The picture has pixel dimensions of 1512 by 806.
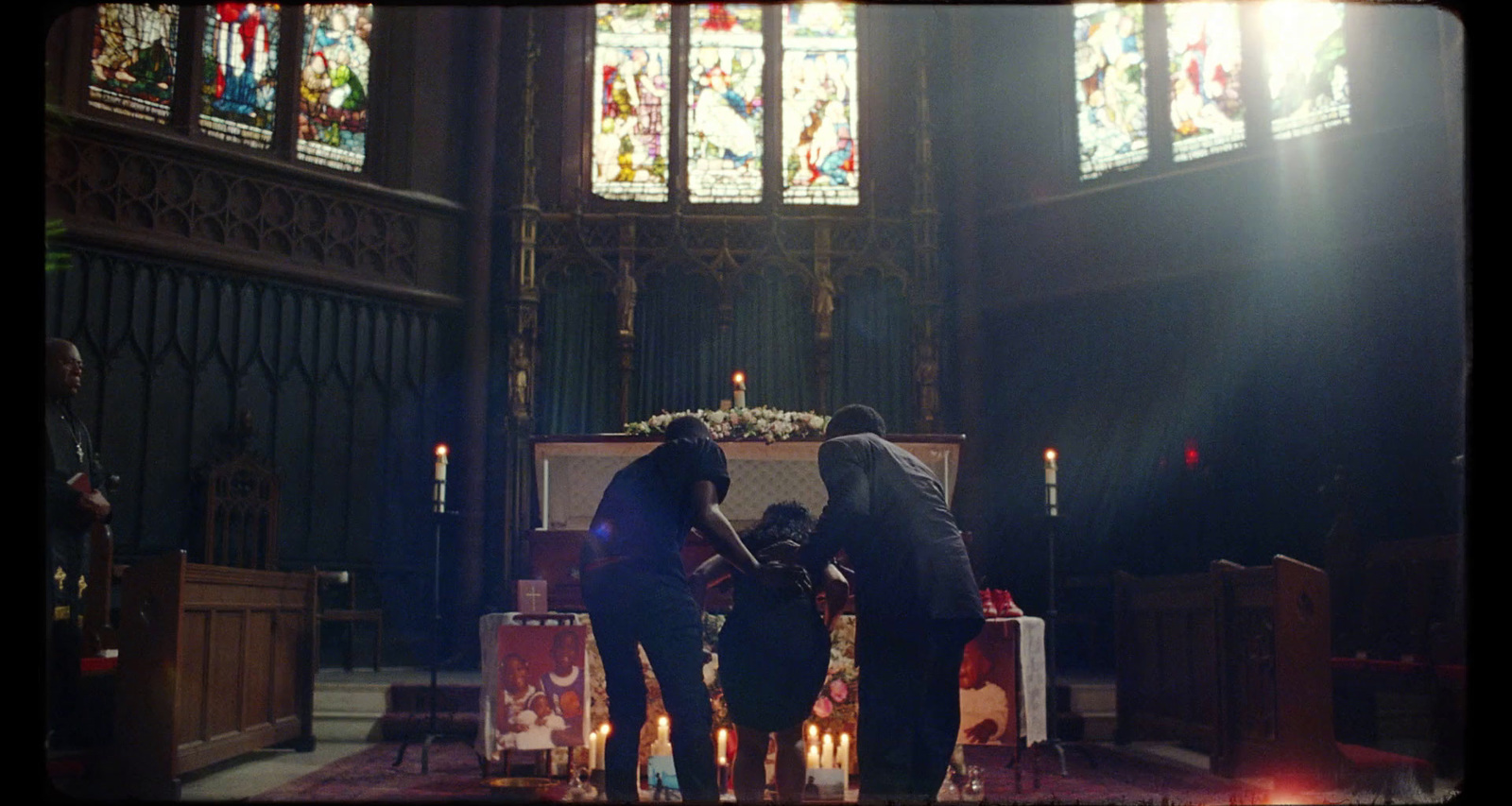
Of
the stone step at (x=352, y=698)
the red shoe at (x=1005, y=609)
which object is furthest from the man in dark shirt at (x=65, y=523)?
the red shoe at (x=1005, y=609)

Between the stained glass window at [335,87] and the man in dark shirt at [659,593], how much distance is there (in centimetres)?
776

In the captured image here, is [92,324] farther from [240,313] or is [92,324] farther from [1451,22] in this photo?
[1451,22]

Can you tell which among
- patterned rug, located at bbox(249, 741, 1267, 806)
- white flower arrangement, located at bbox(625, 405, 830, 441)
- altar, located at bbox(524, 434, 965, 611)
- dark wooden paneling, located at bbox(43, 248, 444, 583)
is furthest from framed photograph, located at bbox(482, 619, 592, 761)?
dark wooden paneling, located at bbox(43, 248, 444, 583)

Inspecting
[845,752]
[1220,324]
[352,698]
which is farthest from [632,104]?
[845,752]

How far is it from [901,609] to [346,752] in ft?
14.3

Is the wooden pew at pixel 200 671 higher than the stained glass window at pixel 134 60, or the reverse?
the stained glass window at pixel 134 60

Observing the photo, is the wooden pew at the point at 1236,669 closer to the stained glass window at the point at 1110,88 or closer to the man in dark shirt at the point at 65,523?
the stained glass window at the point at 1110,88

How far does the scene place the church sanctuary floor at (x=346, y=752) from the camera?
5.72m

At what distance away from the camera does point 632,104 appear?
12.2 metres

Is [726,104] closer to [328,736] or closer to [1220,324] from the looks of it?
[1220,324]

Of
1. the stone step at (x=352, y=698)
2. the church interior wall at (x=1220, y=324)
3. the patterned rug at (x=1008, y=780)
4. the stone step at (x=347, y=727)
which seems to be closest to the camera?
the patterned rug at (x=1008, y=780)

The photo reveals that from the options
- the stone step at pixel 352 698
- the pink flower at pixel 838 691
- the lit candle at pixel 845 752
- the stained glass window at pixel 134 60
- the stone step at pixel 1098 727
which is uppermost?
the stained glass window at pixel 134 60

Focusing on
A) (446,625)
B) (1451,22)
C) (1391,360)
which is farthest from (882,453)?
(446,625)

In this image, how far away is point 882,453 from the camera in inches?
179
